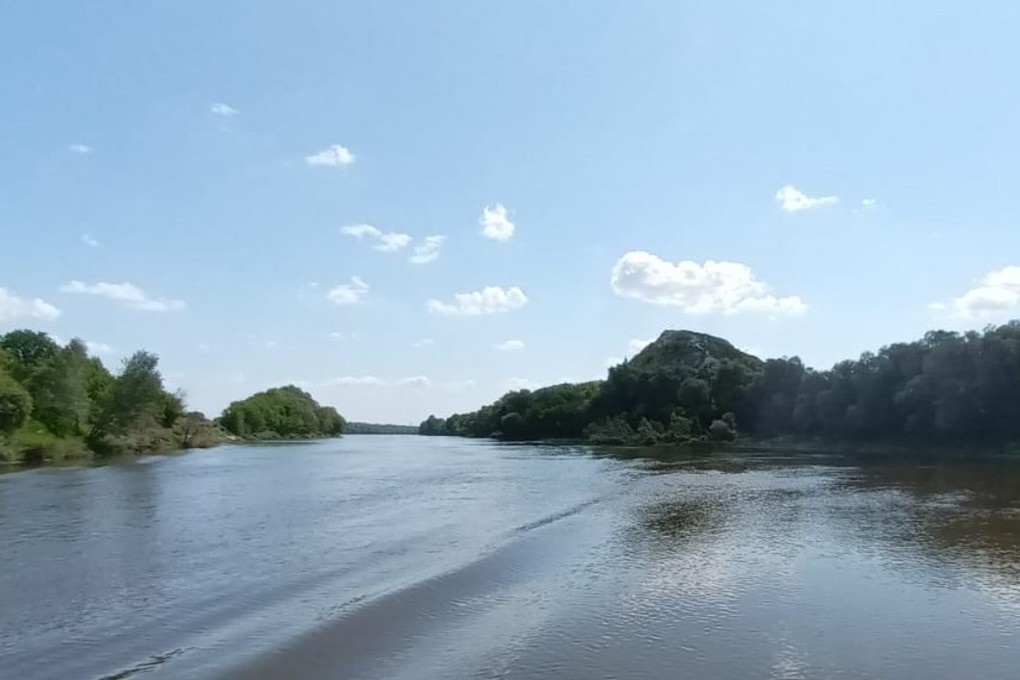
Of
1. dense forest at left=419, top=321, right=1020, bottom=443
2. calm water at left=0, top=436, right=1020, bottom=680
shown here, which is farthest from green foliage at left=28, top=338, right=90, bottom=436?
dense forest at left=419, top=321, right=1020, bottom=443

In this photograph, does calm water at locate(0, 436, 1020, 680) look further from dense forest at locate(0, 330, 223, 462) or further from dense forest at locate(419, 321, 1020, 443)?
dense forest at locate(419, 321, 1020, 443)

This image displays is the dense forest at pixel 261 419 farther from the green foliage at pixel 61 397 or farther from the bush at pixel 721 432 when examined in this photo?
the bush at pixel 721 432

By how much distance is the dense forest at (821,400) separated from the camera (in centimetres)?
7606

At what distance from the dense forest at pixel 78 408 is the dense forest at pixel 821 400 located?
66416 millimetres

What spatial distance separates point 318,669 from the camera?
1141 cm

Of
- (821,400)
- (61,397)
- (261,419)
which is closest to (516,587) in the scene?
(61,397)

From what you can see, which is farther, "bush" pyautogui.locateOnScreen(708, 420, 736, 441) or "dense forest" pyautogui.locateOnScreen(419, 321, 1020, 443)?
"bush" pyautogui.locateOnScreen(708, 420, 736, 441)

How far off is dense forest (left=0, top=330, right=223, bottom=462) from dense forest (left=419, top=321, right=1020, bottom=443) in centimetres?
6642

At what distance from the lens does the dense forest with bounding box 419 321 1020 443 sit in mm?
76062

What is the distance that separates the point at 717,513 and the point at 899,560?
9847mm

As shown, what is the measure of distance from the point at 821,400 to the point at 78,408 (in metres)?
82.8

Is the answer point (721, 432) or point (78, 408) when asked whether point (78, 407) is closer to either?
point (78, 408)

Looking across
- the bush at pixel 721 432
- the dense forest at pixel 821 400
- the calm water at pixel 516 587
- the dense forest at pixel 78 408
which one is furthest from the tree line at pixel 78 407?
the bush at pixel 721 432

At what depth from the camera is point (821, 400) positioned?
104 metres
